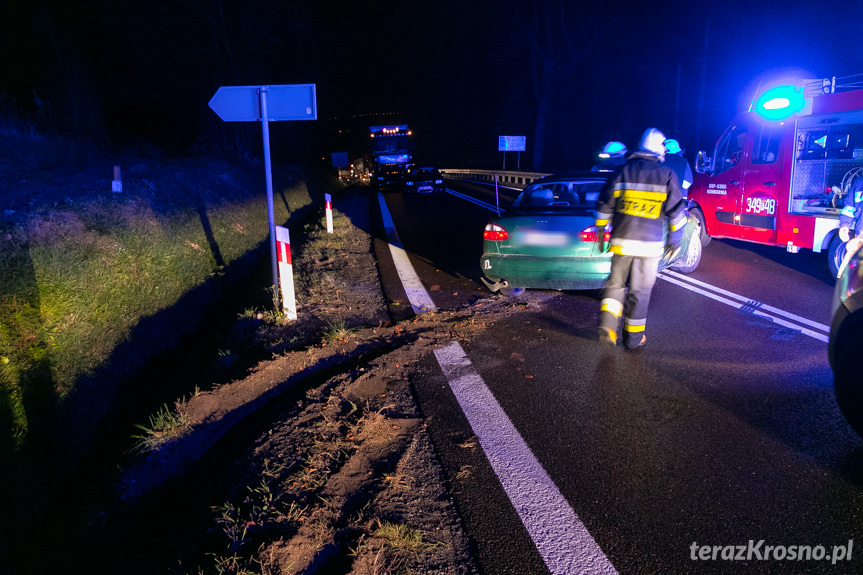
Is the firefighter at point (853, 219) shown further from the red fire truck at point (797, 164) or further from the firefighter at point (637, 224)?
the firefighter at point (637, 224)

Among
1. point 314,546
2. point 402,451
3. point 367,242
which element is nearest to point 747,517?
point 402,451

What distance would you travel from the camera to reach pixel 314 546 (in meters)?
2.68

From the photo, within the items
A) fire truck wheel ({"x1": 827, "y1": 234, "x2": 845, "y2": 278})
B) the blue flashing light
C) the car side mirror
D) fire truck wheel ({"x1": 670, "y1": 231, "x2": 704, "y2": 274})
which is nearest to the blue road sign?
the car side mirror

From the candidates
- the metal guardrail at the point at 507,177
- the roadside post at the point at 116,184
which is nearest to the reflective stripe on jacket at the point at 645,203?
the roadside post at the point at 116,184

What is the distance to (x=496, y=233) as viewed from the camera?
689cm

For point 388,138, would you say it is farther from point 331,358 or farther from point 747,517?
point 747,517

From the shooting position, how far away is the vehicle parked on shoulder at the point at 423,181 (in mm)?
27484

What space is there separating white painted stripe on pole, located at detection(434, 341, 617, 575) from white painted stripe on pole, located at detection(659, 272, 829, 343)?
11.2 ft

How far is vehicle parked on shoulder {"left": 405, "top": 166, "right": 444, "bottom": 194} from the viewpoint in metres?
27.5

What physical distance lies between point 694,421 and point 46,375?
235 inches

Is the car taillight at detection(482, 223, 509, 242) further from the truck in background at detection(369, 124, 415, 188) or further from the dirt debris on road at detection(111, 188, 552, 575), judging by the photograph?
the truck in background at detection(369, 124, 415, 188)

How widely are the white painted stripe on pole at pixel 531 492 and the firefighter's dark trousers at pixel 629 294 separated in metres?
1.62

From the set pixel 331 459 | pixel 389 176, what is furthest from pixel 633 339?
pixel 389 176

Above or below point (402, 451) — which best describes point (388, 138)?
above
